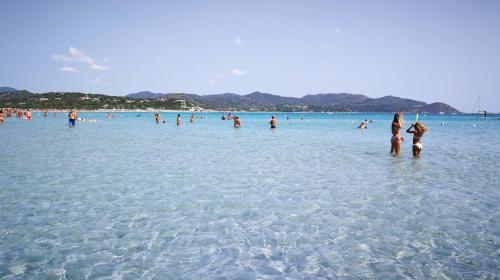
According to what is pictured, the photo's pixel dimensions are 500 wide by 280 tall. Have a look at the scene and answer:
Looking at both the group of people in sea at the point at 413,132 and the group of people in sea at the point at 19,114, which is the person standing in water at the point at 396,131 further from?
the group of people in sea at the point at 19,114

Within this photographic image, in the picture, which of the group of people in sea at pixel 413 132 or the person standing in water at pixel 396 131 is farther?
the person standing in water at pixel 396 131

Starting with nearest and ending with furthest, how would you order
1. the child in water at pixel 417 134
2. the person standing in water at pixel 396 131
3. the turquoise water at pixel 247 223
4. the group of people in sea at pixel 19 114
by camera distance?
1. the turquoise water at pixel 247 223
2. the child in water at pixel 417 134
3. the person standing in water at pixel 396 131
4. the group of people in sea at pixel 19 114

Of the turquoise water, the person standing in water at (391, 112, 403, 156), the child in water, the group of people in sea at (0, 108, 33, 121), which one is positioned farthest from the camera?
the group of people in sea at (0, 108, 33, 121)

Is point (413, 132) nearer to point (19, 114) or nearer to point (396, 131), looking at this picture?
point (396, 131)

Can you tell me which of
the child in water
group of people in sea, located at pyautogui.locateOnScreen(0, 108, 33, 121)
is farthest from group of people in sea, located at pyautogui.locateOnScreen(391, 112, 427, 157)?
group of people in sea, located at pyautogui.locateOnScreen(0, 108, 33, 121)

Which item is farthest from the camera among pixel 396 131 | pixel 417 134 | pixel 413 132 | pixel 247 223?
pixel 396 131

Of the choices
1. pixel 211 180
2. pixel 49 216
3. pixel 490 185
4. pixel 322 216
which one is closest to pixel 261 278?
pixel 322 216

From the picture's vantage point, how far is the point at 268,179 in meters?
11.5

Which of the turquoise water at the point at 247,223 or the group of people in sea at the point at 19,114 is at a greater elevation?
the group of people in sea at the point at 19,114

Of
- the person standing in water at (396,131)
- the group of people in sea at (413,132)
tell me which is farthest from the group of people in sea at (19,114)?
the group of people in sea at (413,132)

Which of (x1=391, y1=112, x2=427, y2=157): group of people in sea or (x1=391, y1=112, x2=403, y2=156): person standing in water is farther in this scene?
(x1=391, y1=112, x2=403, y2=156): person standing in water

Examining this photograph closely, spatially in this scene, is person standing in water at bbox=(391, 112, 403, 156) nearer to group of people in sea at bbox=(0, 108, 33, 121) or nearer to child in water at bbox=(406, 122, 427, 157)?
child in water at bbox=(406, 122, 427, 157)

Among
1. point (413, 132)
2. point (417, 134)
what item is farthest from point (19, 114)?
point (417, 134)

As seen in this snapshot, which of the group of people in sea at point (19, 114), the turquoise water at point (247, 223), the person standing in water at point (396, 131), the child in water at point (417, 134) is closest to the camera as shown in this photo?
the turquoise water at point (247, 223)
